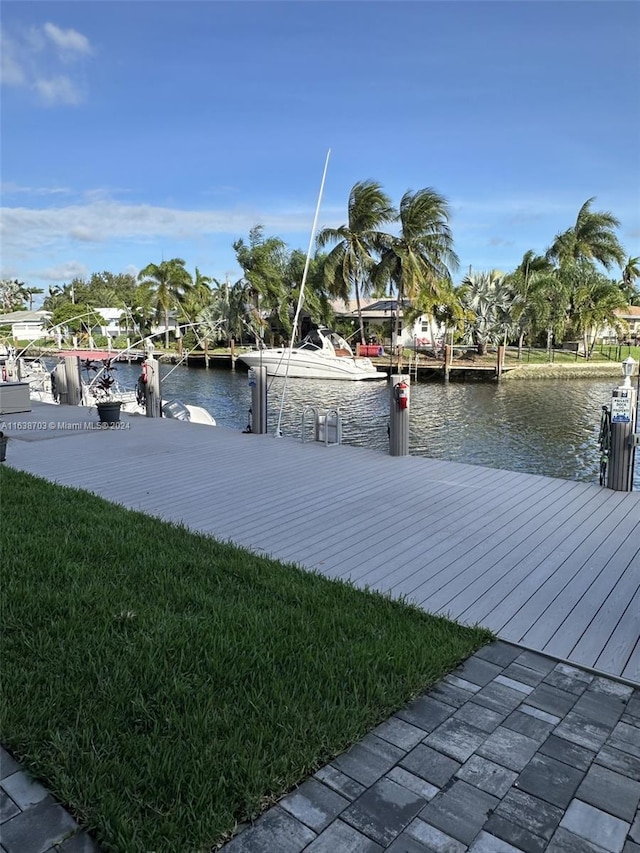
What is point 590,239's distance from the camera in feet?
125

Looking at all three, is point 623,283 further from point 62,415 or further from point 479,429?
point 62,415

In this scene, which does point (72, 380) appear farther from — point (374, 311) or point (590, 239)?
point (590, 239)

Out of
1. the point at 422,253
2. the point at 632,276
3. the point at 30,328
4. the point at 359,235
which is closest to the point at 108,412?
the point at 359,235

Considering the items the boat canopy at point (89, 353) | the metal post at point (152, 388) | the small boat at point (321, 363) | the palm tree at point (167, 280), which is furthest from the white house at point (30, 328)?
the metal post at point (152, 388)

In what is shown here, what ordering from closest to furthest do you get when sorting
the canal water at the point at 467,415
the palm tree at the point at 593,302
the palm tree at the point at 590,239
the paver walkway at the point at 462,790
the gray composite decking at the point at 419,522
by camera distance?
the paver walkway at the point at 462,790, the gray composite decking at the point at 419,522, the canal water at the point at 467,415, the palm tree at the point at 593,302, the palm tree at the point at 590,239

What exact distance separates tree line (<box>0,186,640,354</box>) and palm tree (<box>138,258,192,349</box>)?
4514 mm

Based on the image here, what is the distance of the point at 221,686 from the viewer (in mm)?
2537

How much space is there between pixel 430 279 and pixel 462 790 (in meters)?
32.9

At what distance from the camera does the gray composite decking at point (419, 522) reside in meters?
3.51

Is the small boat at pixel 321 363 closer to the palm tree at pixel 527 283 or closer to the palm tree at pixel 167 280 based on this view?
the palm tree at pixel 527 283

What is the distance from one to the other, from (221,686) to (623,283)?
5932 cm

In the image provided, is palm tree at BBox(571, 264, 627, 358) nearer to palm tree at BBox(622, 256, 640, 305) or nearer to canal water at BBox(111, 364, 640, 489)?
canal water at BBox(111, 364, 640, 489)

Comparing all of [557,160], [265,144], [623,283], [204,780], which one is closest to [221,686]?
[204,780]

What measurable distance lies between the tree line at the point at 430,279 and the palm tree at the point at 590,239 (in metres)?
0.07
